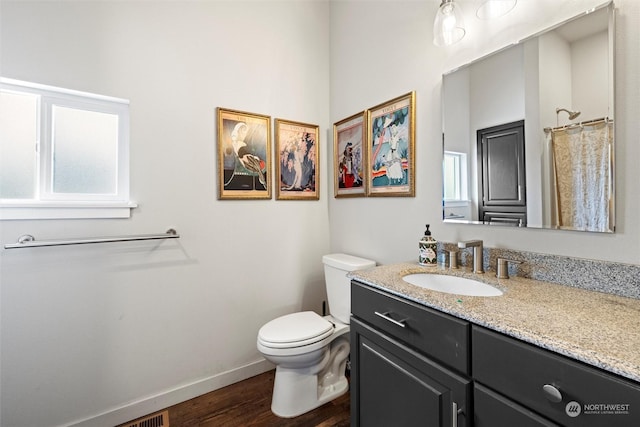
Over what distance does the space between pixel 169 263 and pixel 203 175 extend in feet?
1.90

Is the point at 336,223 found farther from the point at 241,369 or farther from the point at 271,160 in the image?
the point at 241,369

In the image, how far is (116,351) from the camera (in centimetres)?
152

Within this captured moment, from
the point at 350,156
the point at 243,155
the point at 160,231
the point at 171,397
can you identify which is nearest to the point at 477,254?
the point at 350,156

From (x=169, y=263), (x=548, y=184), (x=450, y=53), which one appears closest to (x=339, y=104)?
(x=450, y=53)

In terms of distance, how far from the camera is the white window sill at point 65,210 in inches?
50.6

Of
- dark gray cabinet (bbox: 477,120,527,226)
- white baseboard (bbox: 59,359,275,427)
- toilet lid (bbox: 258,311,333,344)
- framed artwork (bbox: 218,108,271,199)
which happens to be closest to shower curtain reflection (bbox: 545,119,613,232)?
dark gray cabinet (bbox: 477,120,527,226)

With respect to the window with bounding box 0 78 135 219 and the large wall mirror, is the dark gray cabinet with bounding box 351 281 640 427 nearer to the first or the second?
the large wall mirror

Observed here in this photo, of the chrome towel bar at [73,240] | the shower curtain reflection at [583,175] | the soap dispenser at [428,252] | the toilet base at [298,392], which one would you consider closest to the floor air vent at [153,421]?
the toilet base at [298,392]

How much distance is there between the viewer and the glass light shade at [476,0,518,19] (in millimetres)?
1161

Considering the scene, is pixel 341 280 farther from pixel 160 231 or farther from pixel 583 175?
pixel 583 175

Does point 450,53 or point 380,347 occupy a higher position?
point 450,53

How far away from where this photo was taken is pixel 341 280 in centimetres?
182

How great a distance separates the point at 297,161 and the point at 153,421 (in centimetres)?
184

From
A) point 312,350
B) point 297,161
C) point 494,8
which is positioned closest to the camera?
point 494,8
